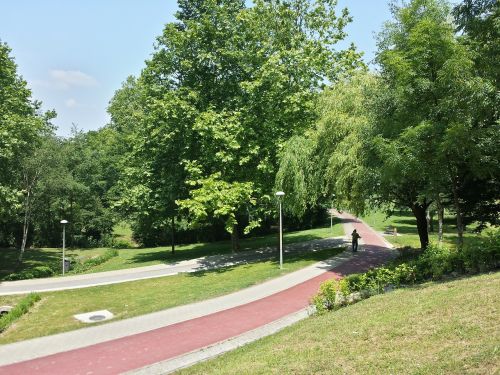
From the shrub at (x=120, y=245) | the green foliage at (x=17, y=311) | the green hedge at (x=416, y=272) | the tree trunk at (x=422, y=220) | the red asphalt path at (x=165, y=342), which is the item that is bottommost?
the red asphalt path at (x=165, y=342)

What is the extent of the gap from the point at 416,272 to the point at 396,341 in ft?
23.3

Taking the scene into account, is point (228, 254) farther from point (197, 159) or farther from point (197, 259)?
point (197, 159)

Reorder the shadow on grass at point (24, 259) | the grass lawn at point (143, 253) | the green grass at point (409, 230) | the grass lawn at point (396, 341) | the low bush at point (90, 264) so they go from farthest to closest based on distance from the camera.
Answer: the green grass at point (409, 230) < the grass lawn at point (143, 253) < the shadow on grass at point (24, 259) < the low bush at point (90, 264) < the grass lawn at point (396, 341)

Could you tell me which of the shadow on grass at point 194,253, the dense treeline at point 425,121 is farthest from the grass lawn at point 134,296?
the shadow on grass at point 194,253

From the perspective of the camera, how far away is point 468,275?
44.3 feet

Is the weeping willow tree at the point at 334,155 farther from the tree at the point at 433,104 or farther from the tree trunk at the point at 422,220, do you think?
the tree trunk at the point at 422,220

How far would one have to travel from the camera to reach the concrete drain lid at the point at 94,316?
14.3 metres

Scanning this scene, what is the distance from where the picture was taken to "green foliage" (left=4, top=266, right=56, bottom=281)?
23672 millimetres

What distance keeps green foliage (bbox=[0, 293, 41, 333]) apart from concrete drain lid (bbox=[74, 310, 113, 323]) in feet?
6.61

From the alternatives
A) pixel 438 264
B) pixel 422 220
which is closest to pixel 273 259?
pixel 422 220

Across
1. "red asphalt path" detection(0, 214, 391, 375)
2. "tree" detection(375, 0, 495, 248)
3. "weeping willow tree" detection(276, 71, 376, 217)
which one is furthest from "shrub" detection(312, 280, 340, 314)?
"weeping willow tree" detection(276, 71, 376, 217)

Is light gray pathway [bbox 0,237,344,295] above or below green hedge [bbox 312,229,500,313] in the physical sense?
below

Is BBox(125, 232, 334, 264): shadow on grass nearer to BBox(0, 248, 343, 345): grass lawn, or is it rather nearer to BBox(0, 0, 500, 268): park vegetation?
BBox(0, 0, 500, 268): park vegetation

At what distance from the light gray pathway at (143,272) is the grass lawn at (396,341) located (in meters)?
12.6
